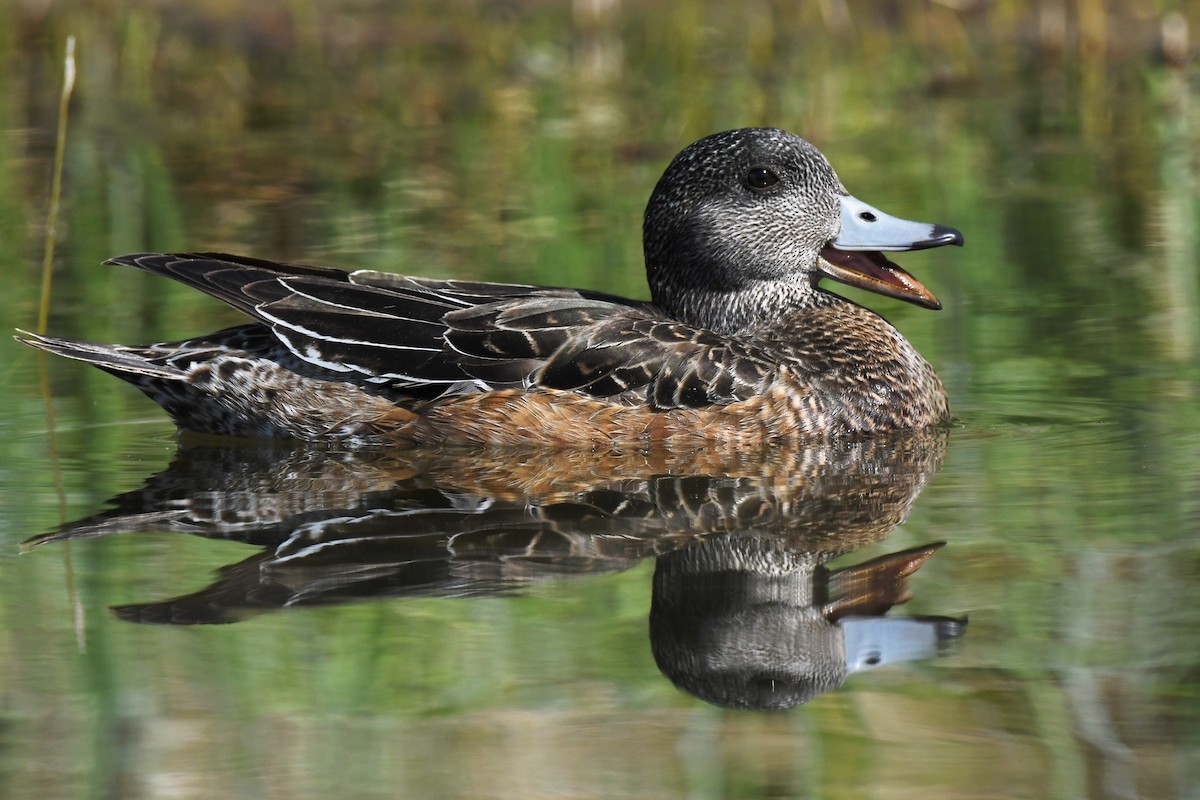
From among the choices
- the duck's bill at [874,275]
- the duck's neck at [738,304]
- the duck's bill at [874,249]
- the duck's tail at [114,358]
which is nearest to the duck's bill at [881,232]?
the duck's bill at [874,249]

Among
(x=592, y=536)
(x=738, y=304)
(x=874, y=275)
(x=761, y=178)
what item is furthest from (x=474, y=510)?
(x=874, y=275)

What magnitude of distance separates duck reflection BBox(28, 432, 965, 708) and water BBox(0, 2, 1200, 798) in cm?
2

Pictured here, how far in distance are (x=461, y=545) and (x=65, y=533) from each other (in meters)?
1.25

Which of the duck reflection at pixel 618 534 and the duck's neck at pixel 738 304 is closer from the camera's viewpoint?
the duck reflection at pixel 618 534

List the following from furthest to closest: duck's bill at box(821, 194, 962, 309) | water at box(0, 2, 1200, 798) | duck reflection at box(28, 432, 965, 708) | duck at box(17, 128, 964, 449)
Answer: duck's bill at box(821, 194, 962, 309), duck at box(17, 128, 964, 449), duck reflection at box(28, 432, 965, 708), water at box(0, 2, 1200, 798)

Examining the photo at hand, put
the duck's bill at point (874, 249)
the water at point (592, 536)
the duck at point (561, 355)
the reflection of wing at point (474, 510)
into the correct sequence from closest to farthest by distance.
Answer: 1. the water at point (592, 536)
2. the reflection of wing at point (474, 510)
3. the duck at point (561, 355)
4. the duck's bill at point (874, 249)

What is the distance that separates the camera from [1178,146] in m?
13.0

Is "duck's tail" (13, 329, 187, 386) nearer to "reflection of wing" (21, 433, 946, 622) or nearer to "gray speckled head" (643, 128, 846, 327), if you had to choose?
"reflection of wing" (21, 433, 946, 622)

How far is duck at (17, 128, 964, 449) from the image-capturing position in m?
7.04

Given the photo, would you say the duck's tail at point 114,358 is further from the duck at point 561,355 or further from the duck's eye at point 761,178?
the duck's eye at point 761,178

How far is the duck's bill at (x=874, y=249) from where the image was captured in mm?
7383

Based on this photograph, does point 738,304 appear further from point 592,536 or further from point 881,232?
point 592,536

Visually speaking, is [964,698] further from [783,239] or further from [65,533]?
[783,239]

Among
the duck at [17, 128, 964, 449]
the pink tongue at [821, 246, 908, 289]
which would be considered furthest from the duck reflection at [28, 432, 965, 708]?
the pink tongue at [821, 246, 908, 289]
